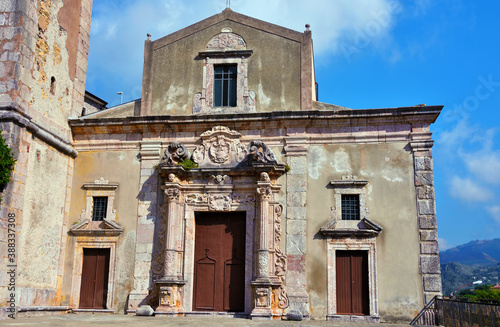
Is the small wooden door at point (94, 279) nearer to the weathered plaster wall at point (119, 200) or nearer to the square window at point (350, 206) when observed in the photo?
the weathered plaster wall at point (119, 200)

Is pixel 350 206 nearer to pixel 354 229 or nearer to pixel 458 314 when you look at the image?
pixel 354 229

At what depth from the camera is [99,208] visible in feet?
50.3

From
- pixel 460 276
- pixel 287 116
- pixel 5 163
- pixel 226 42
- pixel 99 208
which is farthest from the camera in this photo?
pixel 460 276

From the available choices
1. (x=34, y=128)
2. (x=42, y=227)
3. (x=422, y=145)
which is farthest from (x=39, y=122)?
(x=422, y=145)

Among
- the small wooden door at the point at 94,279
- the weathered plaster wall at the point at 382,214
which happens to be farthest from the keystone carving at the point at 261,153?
the small wooden door at the point at 94,279

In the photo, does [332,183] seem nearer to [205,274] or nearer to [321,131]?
[321,131]

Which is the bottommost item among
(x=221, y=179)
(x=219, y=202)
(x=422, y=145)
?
(x=219, y=202)

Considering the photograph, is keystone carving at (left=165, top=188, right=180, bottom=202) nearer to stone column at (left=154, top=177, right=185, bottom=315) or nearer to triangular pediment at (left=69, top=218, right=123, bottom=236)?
stone column at (left=154, top=177, right=185, bottom=315)

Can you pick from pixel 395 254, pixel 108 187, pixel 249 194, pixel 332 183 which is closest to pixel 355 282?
pixel 395 254

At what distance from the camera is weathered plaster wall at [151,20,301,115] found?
15.3m

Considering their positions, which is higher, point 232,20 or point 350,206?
point 232,20

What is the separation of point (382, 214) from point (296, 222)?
7.61 feet

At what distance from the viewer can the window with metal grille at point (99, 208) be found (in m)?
15.2

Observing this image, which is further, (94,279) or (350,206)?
(94,279)
